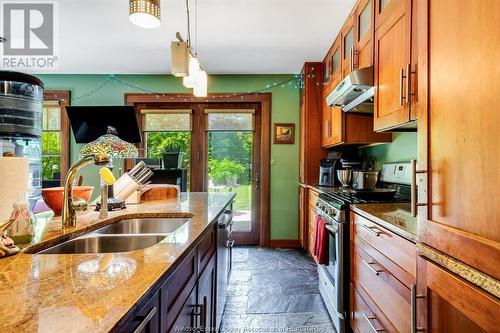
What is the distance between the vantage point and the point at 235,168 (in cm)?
413

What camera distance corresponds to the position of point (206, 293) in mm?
1405

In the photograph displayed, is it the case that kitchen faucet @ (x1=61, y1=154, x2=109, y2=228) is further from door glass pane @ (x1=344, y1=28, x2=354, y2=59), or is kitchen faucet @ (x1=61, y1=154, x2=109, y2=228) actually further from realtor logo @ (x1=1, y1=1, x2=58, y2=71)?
door glass pane @ (x1=344, y1=28, x2=354, y2=59)

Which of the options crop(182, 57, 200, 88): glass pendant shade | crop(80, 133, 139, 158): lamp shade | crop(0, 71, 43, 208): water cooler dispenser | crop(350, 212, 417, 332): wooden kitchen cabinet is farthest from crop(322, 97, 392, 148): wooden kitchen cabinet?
crop(0, 71, 43, 208): water cooler dispenser

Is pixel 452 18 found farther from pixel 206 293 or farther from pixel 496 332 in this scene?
pixel 206 293

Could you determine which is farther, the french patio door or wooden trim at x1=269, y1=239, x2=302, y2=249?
the french patio door

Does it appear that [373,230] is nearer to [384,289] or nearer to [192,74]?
[384,289]

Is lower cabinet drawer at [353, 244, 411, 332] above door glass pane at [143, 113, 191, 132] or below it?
below

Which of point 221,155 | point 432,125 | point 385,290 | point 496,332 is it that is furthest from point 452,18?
point 221,155

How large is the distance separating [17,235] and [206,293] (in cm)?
83

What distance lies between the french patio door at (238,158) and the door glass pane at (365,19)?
78.3 inches

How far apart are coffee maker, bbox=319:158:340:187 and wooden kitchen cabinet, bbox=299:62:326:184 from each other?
30 centimetres

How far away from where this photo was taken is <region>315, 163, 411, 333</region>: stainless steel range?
6.21ft

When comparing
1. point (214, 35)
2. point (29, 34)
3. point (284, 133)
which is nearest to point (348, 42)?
point (214, 35)

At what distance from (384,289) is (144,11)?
1.73m
